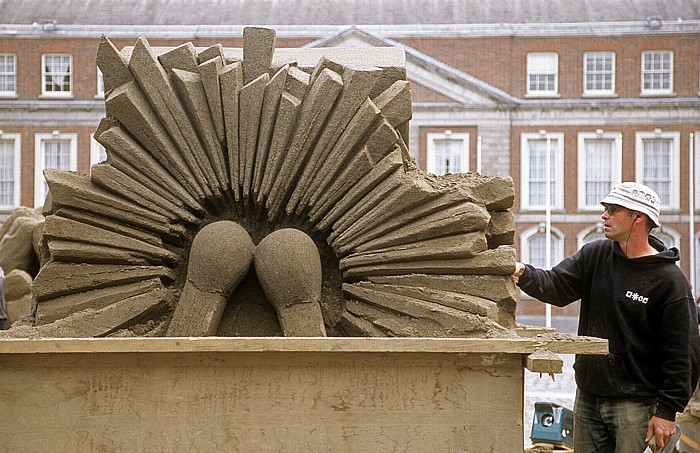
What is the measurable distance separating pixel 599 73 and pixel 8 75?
15.5 m

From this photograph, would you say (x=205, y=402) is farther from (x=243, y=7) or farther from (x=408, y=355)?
(x=243, y=7)

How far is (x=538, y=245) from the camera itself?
2472cm

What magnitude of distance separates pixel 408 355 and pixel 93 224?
1412 millimetres

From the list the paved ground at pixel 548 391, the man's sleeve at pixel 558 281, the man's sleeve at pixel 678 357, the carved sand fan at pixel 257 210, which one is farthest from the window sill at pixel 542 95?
Result: the man's sleeve at pixel 678 357

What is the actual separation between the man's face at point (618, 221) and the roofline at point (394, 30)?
19.7 m

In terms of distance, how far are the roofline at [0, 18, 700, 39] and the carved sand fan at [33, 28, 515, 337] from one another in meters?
19.4

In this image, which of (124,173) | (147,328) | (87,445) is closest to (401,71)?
(124,173)

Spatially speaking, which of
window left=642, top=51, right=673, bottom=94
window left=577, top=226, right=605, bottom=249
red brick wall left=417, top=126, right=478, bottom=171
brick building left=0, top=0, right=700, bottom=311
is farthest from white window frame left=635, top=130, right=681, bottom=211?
red brick wall left=417, top=126, right=478, bottom=171

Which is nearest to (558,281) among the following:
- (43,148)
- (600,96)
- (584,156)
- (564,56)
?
(584,156)

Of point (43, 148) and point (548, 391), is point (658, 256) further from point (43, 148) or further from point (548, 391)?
point (43, 148)

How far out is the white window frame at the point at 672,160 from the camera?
23.7m

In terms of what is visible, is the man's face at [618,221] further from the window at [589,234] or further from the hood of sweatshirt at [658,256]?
the window at [589,234]

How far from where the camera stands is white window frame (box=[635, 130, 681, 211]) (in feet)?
77.9

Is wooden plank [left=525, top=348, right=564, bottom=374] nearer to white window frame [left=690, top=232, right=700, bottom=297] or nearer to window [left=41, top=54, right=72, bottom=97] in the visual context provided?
white window frame [left=690, top=232, right=700, bottom=297]
